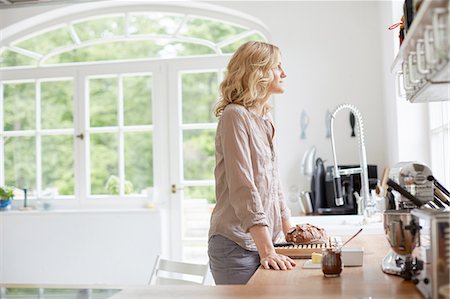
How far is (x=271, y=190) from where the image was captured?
2.35m

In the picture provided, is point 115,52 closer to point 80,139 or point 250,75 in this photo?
point 80,139

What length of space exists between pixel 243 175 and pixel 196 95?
11.5ft

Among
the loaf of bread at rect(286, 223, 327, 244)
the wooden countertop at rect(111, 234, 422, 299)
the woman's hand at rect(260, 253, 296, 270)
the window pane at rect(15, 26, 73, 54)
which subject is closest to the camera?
the wooden countertop at rect(111, 234, 422, 299)

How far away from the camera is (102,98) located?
5.97 m

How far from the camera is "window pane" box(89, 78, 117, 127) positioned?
19.7 feet

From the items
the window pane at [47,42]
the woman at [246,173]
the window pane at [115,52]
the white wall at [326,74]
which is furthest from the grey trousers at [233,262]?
the window pane at [47,42]

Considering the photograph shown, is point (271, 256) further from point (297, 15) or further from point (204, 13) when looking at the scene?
point (204, 13)

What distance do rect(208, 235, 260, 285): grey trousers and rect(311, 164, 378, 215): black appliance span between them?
2187mm

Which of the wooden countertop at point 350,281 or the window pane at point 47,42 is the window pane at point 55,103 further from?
the wooden countertop at point 350,281

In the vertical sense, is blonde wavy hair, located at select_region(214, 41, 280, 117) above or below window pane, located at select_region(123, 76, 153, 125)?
below

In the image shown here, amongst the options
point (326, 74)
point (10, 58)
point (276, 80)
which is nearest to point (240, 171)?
point (276, 80)

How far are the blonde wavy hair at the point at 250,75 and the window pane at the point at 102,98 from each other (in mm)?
3752

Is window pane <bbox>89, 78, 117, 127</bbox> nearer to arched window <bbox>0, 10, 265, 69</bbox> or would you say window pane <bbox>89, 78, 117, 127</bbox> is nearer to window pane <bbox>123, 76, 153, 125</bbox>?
window pane <bbox>123, 76, 153, 125</bbox>

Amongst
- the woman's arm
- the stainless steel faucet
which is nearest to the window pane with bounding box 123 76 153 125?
the stainless steel faucet
